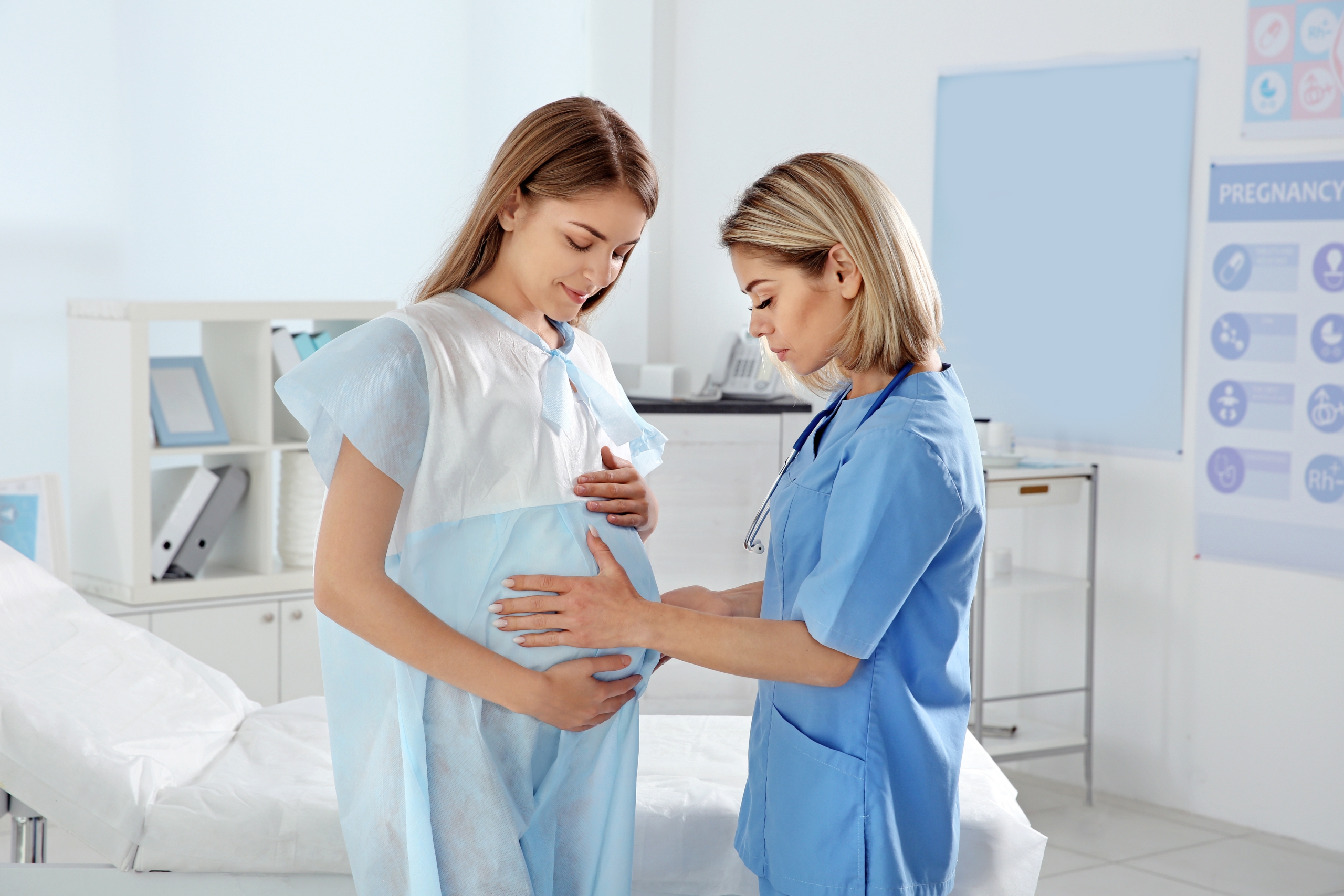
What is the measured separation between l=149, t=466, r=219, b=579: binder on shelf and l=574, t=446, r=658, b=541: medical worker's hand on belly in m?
2.08

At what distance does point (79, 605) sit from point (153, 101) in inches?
80.3

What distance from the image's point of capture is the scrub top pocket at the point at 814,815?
129 centimetres

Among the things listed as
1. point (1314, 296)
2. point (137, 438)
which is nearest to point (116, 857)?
point (137, 438)

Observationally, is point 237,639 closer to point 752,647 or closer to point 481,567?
point 481,567

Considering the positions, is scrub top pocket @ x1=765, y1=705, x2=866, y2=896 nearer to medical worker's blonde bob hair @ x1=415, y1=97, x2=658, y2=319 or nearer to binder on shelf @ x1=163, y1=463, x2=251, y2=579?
medical worker's blonde bob hair @ x1=415, y1=97, x2=658, y2=319

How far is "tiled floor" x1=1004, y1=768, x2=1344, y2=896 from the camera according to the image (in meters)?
2.97

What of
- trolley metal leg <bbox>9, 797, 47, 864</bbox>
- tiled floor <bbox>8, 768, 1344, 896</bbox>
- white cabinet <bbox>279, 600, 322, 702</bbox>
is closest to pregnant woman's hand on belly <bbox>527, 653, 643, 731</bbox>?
trolley metal leg <bbox>9, 797, 47, 864</bbox>

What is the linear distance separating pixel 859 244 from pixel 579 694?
545 millimetres

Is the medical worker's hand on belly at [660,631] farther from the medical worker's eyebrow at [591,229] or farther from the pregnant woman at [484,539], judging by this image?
the medical worker's eyebrow at [591,229]

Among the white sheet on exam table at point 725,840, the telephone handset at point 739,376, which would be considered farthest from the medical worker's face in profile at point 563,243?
the telephone handset at point 739,376

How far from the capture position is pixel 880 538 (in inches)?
48.8

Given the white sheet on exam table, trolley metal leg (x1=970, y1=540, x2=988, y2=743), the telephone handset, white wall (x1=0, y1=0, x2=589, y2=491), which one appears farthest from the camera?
the telephone handset

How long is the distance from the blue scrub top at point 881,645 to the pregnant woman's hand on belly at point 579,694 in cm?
Result: 19

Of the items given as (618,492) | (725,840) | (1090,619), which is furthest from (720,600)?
(1090,619)
